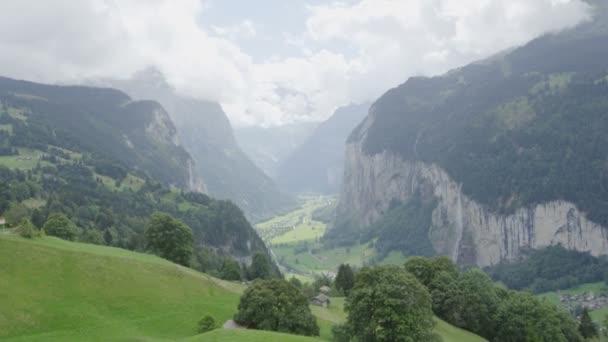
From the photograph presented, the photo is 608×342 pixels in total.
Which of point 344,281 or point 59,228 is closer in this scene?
point 59,228

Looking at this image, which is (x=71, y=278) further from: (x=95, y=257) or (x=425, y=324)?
(x=425, y=324)

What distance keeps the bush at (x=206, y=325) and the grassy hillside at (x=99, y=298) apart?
0.88m

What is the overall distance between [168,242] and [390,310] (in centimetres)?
5805

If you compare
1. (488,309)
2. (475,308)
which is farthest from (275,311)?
(488,309)

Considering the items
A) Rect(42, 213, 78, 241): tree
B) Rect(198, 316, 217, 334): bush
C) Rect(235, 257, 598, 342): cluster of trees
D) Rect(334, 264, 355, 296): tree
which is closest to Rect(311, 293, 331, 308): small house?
Rect(334, 264, 355, 296): tree

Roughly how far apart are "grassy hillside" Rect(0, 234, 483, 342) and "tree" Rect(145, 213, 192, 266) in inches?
1044

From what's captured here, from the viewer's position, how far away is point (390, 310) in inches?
2128

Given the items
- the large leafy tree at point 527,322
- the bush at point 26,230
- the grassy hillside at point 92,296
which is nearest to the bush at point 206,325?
the grassy hillside at point 92,296

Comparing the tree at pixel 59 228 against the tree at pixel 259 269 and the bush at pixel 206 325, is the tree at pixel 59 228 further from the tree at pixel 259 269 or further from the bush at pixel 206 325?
the bush at pixel 206 325

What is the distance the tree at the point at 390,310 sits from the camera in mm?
53781

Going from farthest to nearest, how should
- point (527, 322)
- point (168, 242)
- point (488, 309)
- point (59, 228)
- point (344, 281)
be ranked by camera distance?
point (344, 281), point (59, 228), point (168, 242), point (488, 309), point (527, 322)

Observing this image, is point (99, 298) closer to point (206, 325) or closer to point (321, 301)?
point (206, 325)

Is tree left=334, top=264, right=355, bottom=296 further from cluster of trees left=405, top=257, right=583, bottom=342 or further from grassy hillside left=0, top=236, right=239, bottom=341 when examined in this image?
grassy hillside left=0, top=236, right=239, bottom=341

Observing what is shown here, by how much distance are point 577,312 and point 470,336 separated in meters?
110
